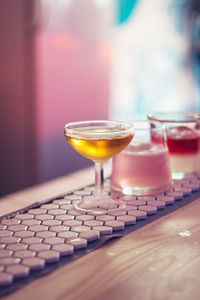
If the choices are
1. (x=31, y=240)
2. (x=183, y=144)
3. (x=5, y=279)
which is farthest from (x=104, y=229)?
(x=183, y=144)

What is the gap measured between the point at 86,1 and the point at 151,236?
94.6 inches

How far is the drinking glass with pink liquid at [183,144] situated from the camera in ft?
4.01

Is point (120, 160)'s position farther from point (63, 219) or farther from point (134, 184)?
point (63, 219)

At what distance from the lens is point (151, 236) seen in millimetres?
859

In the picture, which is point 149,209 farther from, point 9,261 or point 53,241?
point 9,261

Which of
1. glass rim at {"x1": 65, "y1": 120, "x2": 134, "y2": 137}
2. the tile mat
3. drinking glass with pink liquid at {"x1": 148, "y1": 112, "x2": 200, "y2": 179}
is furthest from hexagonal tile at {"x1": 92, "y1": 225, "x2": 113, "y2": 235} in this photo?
drinking glass with pink liquid at {"x1": 148, "y1": 112, "x2": 200, "y2": 179}

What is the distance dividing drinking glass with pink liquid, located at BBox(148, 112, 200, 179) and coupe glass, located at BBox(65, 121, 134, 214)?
0.68 feet

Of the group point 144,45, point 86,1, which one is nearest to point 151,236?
point 86,1

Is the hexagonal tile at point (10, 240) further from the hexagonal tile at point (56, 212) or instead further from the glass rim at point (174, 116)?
the glass rim at point (174, 116)

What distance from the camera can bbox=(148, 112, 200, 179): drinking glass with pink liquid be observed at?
4.01 feet

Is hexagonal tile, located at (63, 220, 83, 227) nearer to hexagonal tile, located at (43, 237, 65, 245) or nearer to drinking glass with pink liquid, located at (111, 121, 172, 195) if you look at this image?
hexagonal tile, located at (43, 237, 65, 245)

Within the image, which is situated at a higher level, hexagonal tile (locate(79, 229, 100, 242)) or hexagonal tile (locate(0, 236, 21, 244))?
hexagonal tile (locate(79, 229, 100, 242))

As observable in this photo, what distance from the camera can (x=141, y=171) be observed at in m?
1.10

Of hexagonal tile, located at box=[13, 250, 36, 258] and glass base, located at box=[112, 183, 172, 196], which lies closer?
hexagonal tile, located at box=[13, 250, 36, 258]
